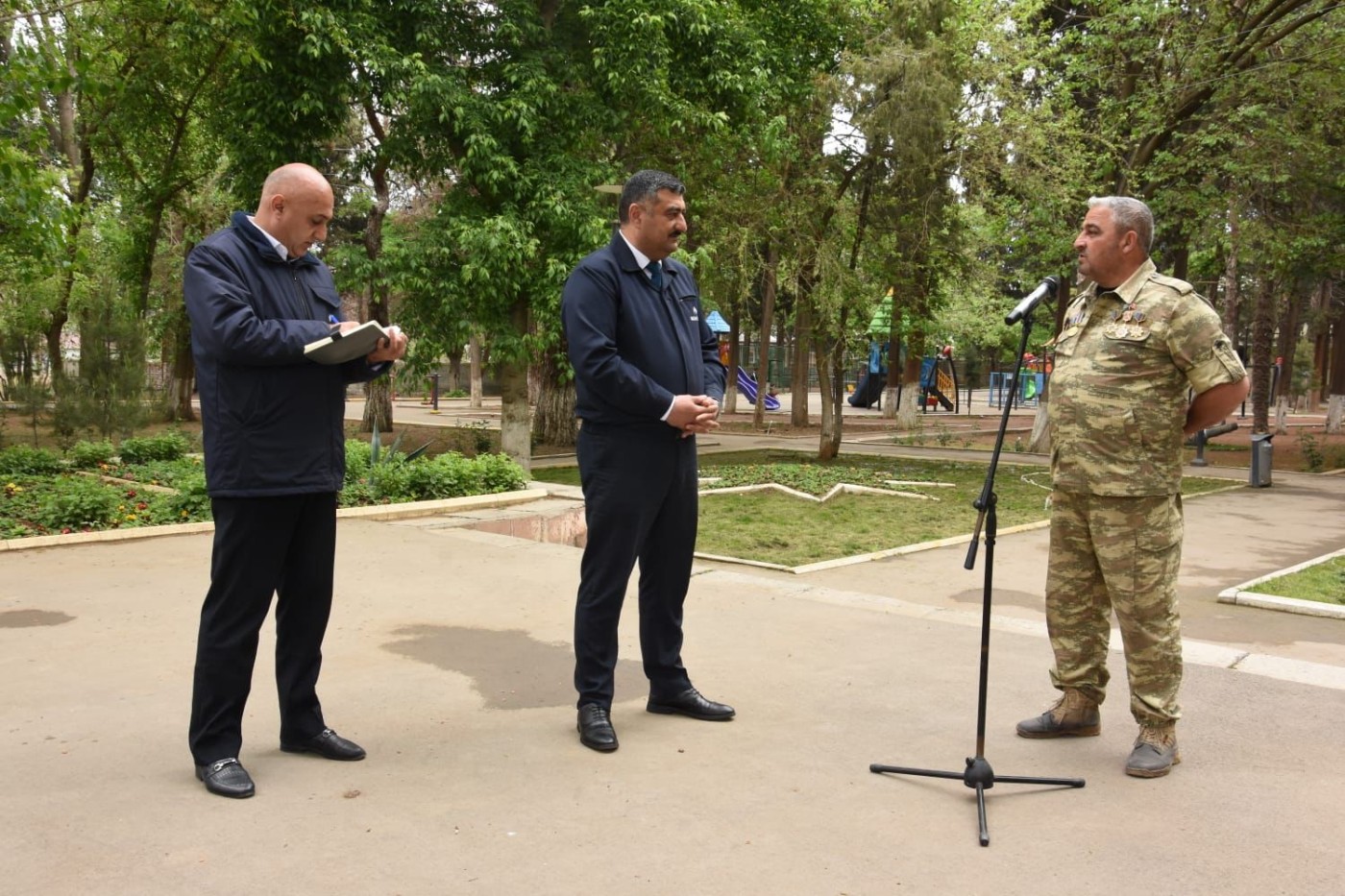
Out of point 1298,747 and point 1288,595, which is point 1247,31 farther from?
point 1298,747

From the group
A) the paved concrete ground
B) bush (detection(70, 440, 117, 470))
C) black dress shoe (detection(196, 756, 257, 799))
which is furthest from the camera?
bush (detection(70, 440, 117, 470))

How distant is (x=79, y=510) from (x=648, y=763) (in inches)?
260

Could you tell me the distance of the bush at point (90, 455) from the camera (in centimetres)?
1307

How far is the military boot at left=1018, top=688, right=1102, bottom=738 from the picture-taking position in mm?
4547

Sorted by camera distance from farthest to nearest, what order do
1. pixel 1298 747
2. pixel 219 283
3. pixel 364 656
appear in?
1. pixel 364 656
2. pixel 1298 747
3. pixel 219 283

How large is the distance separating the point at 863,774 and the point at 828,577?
4148 mm

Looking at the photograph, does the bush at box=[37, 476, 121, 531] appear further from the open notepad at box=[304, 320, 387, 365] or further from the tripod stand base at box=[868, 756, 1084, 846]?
the tripod stand base at box=[868, 756, 1084, 846]

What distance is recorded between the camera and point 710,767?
4117 millimetres

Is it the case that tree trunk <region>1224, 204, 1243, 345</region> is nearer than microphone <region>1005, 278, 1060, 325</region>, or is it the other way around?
microphone <region>1005, 278, 1060, 325</region>

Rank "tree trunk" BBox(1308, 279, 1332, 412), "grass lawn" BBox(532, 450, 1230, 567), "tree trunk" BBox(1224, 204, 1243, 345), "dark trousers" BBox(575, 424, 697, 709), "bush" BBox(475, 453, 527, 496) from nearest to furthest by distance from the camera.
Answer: "dark trousers" BBox(575, 424, 697, 709), "grass lawn" BBox(532, 450, 1230, 567), "bush" BBox(475, 453, 527, 496), "tree trunk" BBox(1224, 204, 1243, 345), "tree trunk" BBox(1308, 279, 1332, 412)

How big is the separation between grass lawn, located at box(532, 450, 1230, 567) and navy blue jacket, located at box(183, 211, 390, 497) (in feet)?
17.6

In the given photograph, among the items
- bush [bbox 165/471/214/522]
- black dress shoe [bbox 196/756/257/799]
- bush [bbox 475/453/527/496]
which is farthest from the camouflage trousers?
bush [bbox 475/453/527/496]

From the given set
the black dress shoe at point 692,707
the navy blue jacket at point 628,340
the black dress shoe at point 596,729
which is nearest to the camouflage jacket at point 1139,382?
the navy blue jacket at point 628,340

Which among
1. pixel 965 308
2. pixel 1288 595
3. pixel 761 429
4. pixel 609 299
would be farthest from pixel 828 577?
pixel 965 308
